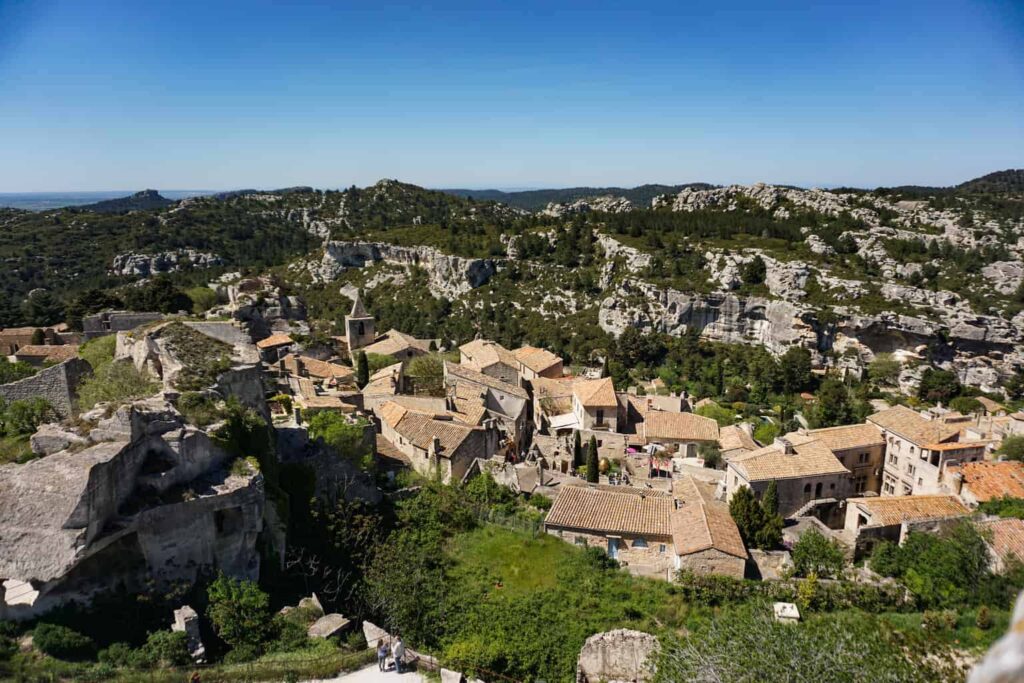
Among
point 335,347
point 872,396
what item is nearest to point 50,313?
point 335,347

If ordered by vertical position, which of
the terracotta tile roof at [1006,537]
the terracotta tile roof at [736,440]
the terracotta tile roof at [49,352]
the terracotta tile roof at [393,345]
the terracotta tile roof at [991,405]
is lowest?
the terracotta tile roof at [991,405]

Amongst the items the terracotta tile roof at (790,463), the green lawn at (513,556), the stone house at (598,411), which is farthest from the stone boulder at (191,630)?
the stone house at (598,411)

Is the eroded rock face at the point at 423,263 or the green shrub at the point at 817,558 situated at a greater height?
the eroded rock face at the point at 423,263

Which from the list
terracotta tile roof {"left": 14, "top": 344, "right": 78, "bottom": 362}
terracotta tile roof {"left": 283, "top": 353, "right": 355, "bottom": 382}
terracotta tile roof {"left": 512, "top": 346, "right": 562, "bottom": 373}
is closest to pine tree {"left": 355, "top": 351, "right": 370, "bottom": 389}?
terracotta tile roof {"left": 283, "top": 353, "right": 355, "bottom": 382}

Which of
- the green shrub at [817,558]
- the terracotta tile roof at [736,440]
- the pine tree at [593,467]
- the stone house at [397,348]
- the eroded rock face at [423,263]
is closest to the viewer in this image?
the green shrub at [817,558]

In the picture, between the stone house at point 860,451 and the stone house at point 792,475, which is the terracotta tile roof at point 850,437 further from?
the stone house at point 792,475

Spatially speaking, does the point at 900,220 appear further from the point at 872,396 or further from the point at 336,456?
the point at 336,456
